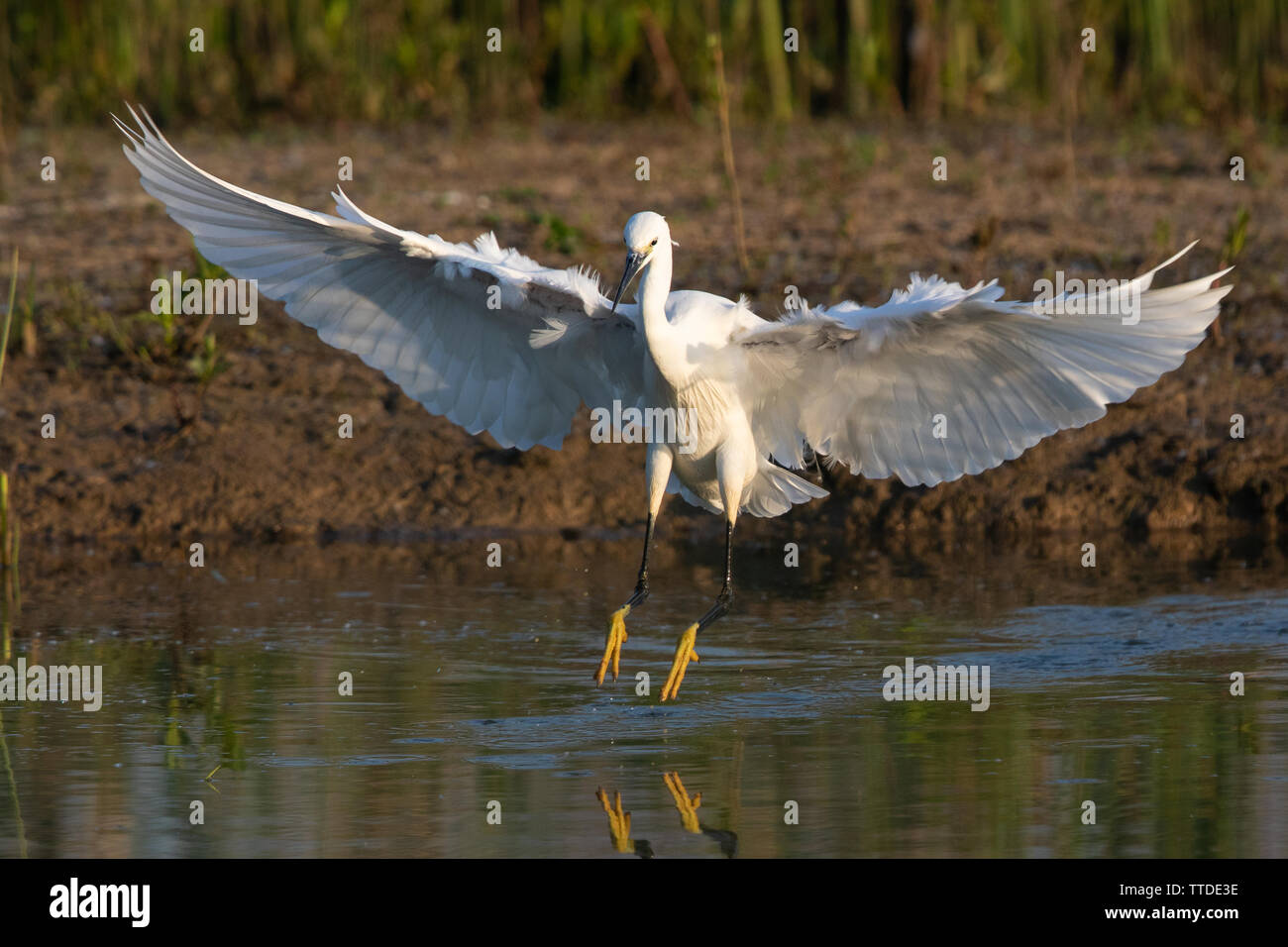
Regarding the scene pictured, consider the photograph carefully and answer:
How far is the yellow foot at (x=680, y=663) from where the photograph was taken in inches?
278

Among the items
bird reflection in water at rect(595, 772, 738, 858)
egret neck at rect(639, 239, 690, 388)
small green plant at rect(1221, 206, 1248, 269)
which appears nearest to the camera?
bird reflection in water at rect(595, 772, 738, 858)

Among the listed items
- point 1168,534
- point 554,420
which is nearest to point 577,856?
point 554,420

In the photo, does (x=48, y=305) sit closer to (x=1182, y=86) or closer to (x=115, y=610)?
(x=115, y=610)

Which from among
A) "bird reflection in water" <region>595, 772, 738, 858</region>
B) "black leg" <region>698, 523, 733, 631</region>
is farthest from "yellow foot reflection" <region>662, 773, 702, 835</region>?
"black leg" <region>698, 523, 733, 631</region>

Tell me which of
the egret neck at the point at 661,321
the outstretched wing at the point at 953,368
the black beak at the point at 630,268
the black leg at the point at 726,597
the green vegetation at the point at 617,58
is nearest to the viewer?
A: the outstretched wing at the point at 953,368

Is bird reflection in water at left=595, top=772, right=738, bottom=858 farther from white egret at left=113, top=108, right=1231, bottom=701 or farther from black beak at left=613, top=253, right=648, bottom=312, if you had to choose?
black beak at left=613, top=253, right=648, bottom=312

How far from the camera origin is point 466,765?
6145 millimetres

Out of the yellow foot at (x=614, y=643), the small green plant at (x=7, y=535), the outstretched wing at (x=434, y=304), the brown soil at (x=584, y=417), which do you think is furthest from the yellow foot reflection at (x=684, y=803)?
the small green plant at (x=7, y=535)

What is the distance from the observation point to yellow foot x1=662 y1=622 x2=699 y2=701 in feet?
23.2

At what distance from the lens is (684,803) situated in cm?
572

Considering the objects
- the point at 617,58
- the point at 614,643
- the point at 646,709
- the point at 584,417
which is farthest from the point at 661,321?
the point at 617,58

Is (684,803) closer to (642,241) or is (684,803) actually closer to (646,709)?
(646,709)

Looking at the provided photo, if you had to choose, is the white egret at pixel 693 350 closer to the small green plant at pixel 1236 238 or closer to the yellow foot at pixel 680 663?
the yellow foot at pixel 680 663
